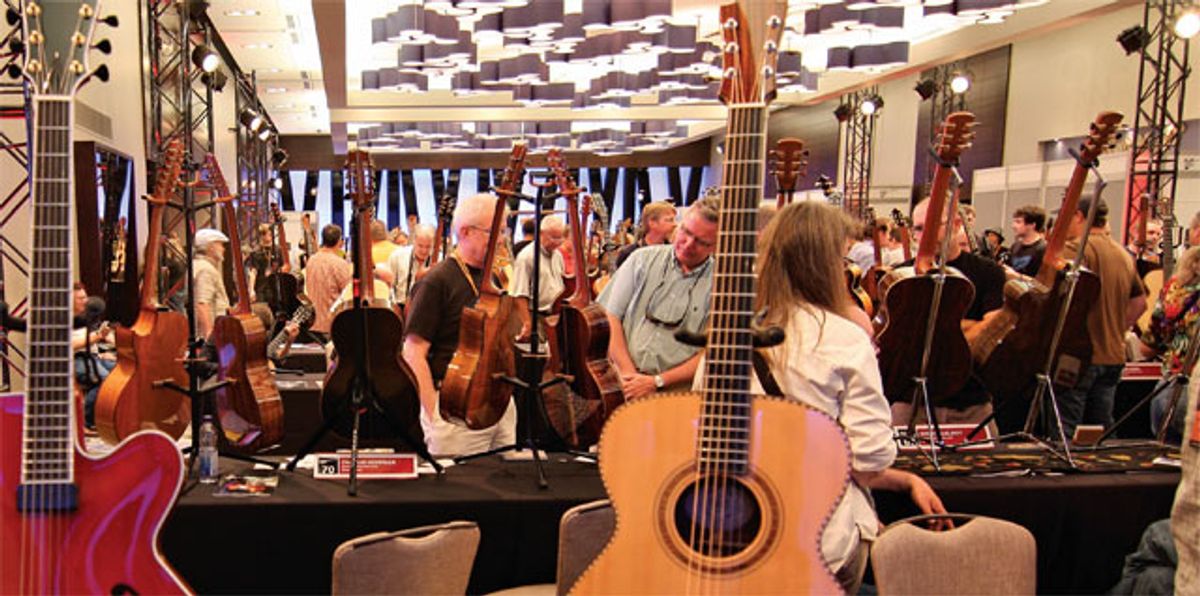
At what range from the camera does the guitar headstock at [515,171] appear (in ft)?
11.2

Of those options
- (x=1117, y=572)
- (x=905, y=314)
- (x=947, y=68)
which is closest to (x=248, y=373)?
(x=905, y=314)

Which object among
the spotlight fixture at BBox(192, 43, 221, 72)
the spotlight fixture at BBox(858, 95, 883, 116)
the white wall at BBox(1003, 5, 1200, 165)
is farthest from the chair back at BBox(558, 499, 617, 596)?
the spotlight fixture at BBox(858, 95, 883, 116)

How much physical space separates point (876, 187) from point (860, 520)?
1410 cm

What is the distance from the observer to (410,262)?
6.79 m

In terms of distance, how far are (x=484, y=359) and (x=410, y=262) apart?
3.71 m

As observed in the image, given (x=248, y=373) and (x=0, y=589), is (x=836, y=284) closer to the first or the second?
(x=0, y=589)

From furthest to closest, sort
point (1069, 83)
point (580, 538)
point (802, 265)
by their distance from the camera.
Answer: point (1069, 83) < point (580, 538) < point (802, 265)

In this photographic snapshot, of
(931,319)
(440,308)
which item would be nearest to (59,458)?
(440,308)

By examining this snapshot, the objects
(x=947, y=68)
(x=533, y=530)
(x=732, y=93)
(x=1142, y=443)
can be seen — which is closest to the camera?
(x=732, y=93)


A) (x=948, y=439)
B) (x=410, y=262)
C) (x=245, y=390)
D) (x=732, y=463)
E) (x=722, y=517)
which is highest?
(x=410, y=262)

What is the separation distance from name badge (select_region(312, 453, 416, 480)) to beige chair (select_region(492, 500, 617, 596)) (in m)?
1.01

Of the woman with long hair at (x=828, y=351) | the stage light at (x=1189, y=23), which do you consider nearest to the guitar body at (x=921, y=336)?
the woman with long hair at (x=828, y=351)

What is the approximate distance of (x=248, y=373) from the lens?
10.8ft

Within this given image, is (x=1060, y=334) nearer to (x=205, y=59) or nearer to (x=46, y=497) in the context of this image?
(x=46, y=497)
